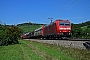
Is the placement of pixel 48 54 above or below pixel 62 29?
below

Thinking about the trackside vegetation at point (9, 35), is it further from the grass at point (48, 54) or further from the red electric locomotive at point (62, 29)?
the grass at point (48, 54)

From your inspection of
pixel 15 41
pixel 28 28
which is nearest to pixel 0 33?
pixel 15 41

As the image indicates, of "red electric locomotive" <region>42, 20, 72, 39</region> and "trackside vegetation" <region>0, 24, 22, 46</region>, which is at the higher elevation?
"red electric locomotive" <region>42, 20, 72, 39</region>

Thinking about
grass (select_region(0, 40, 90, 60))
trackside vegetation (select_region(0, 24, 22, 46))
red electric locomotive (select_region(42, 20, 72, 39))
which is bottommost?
grass (select_region(0, 40, 90, 60))

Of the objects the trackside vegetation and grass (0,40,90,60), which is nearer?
grass (0,40,90,60)

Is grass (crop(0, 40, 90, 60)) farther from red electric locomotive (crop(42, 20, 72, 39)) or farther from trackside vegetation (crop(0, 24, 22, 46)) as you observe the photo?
red electric locomotive (crop(42, 20, 72, 39))

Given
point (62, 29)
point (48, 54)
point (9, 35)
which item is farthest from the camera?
point (62, 29)

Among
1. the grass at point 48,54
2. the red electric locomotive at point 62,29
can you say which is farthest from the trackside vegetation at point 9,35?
the grass at point 48,54

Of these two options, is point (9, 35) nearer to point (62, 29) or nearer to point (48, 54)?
point (62, 29)

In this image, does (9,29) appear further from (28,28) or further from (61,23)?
(28,28)

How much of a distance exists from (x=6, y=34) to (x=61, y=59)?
21.2 m

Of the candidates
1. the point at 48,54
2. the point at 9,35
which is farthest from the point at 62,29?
the point at 48,54

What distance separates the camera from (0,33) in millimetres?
30234

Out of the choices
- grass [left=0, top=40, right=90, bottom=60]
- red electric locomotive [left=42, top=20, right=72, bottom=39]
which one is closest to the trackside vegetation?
red electric locomotive [left=42, top=20, right=72, bottom=39]
